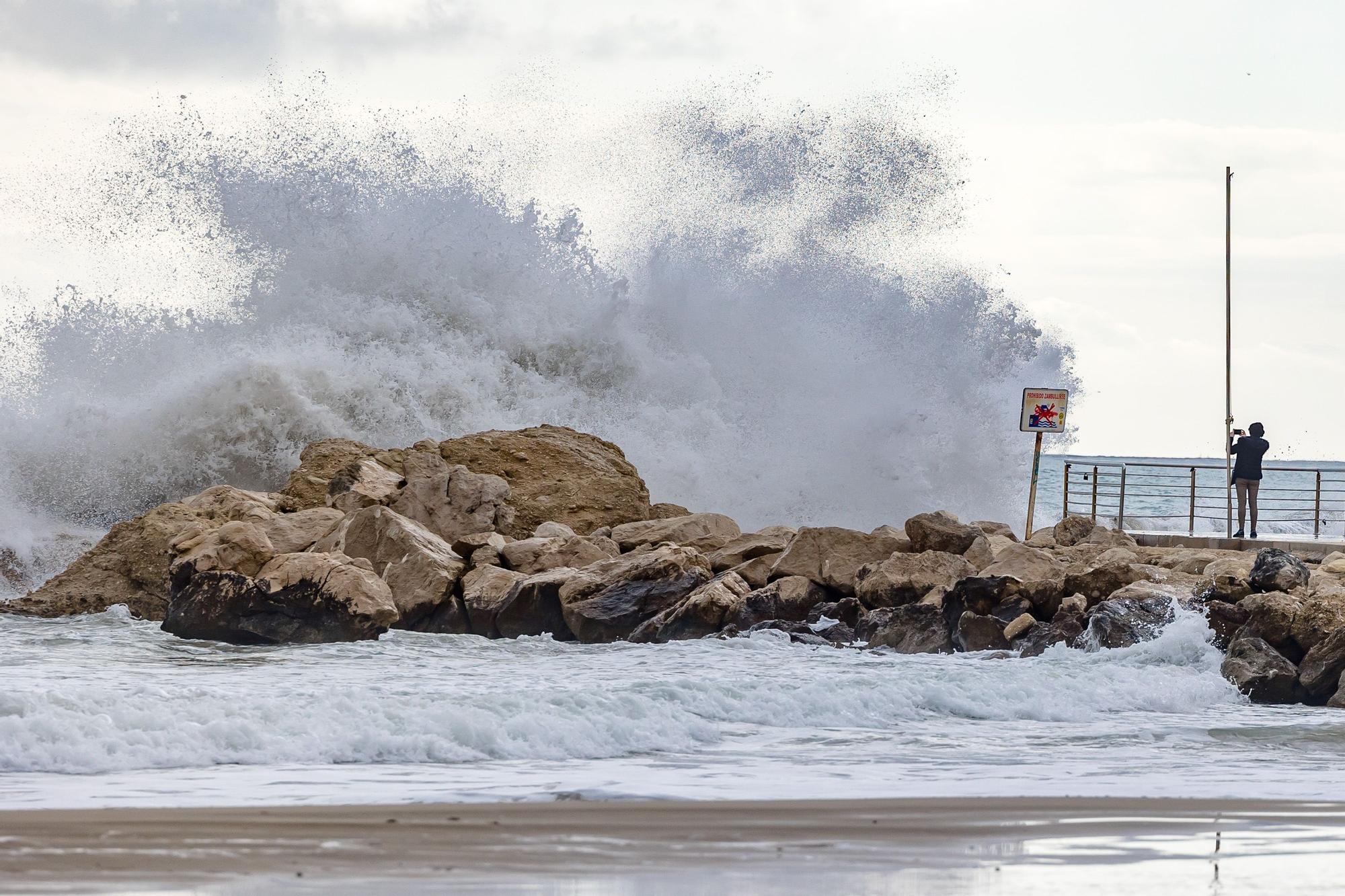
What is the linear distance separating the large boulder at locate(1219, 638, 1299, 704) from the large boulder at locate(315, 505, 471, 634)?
4.57m

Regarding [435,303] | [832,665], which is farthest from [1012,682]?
[435,303]

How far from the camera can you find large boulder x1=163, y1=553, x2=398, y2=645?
903 centimetres

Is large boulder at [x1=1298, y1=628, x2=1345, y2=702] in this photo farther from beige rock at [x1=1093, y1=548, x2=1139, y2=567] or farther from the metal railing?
the metal railing

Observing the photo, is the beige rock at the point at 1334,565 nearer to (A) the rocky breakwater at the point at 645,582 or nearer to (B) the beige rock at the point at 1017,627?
(A) the rocky breakwater at the point at 645,582

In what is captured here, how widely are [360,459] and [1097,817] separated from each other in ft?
27.1

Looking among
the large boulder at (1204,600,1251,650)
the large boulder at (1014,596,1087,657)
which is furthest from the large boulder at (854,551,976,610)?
the large boulder at (1204,600,1251,650)

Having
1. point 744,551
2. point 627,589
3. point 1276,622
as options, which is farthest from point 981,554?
point 1276,622

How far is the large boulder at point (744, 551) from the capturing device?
35.4 feet

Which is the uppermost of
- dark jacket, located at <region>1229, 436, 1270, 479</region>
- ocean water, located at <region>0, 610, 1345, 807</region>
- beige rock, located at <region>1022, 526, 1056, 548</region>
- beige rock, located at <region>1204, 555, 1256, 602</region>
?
dark jacket, located at <region>1229, 436, 1270, 479</region>

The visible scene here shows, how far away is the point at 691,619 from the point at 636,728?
3301 mm

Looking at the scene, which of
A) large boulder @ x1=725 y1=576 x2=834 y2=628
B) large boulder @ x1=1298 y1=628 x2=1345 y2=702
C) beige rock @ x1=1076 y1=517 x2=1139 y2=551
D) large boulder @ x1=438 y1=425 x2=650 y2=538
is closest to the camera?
large boulder @ x1=1298 y1=628 x2=1345 y2=702

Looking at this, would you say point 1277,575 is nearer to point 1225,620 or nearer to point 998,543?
point 1225,620

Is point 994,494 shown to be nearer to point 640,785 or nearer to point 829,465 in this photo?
point 829,465

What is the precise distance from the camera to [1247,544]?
1346 cm
